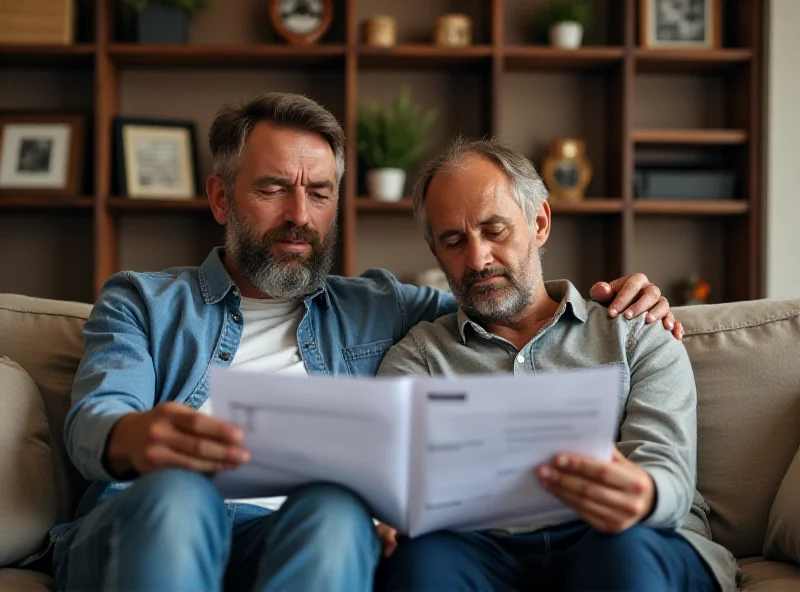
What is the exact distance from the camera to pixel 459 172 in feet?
5.53

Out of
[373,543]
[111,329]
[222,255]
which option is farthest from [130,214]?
[373,543]

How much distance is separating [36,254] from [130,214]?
1.33 ft

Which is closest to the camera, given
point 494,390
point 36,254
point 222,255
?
point 494,390

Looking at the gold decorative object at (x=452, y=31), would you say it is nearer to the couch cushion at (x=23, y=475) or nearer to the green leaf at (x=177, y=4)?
the green leaf at (x=177, y=4)

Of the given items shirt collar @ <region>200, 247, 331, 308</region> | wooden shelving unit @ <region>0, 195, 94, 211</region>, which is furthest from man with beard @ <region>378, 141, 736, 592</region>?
wooden shelving unit @ <region>0, 195, 94, 211</region>

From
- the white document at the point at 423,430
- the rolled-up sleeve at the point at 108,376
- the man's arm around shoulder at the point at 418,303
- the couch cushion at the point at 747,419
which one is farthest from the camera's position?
the man's arm around shoulder at the point at 418,303

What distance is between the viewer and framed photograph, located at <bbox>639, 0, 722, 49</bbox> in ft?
11.3

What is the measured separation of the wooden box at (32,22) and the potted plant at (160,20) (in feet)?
0.88

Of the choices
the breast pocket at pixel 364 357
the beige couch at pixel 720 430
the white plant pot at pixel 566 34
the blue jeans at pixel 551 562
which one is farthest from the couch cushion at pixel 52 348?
the white plant pot at pixel 566 34

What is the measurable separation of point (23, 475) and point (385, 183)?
2064mm

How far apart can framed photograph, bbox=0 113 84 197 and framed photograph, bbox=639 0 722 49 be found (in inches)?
87.3

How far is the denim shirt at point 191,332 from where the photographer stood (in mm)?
1507

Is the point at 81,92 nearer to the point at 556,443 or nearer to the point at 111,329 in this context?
the point at 111,329

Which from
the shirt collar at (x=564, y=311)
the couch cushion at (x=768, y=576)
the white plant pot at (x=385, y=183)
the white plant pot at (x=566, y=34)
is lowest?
the couch cushion at (x=768, y=576)
